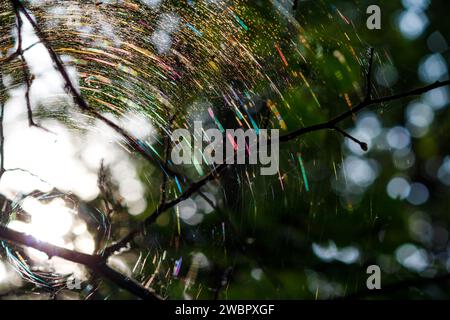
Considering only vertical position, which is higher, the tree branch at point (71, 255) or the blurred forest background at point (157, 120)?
the blurred forest background at point (157, 120)

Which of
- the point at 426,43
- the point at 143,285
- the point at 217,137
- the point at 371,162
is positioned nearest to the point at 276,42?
the point at 217,137

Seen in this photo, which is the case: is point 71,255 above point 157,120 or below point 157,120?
below

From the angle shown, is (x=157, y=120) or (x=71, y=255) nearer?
(x=71, y=255)

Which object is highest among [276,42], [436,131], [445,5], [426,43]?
[445,5]

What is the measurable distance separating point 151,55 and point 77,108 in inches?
7.5

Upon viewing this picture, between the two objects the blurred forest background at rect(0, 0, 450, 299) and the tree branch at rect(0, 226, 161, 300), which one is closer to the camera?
the tree branch at rect(0, 226, 161, 300)

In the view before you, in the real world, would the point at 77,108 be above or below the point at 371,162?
below

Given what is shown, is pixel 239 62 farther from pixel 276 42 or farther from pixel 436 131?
pixel 436 131

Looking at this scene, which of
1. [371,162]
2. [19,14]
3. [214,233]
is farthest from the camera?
[371,162]

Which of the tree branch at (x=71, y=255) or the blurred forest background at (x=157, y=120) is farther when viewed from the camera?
the blurred forest background at (x=157, y=120)

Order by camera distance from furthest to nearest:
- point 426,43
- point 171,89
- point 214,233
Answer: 1. point 426,43
2. point 214,233
3. point 171,89

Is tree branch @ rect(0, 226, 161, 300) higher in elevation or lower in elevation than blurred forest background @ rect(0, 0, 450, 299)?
lower

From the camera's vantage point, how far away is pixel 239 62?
0.95 m

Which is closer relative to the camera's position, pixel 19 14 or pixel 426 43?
pixel 19 14
